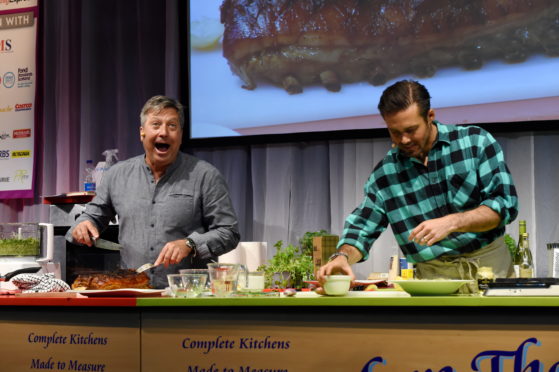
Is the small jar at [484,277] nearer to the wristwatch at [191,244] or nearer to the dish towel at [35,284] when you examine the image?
the wristwatch at [191,244]

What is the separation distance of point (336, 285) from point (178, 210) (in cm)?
138

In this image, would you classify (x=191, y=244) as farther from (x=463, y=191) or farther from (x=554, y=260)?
(x=554, y=260)

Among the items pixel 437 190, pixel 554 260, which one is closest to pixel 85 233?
pixel 437 190

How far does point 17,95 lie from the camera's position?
4.98 m

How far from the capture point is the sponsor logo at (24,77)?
4965 mm

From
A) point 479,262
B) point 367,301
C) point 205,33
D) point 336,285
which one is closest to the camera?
point 367,301

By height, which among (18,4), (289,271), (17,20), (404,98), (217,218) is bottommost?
(289,271)

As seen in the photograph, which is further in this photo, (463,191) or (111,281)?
(463,191)

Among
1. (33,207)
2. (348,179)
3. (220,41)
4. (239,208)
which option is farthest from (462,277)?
(33,207)

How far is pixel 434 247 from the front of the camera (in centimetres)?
261

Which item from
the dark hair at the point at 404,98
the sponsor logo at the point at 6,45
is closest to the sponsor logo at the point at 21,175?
the sponsor logo at the point at 6,45

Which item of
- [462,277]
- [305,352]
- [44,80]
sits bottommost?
[305,352]

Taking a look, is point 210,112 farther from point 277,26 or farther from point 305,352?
point 305,352

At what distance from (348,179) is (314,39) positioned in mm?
896
